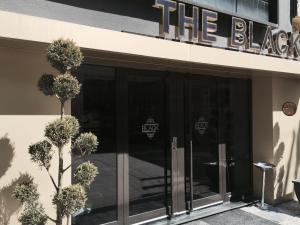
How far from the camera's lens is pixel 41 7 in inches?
205

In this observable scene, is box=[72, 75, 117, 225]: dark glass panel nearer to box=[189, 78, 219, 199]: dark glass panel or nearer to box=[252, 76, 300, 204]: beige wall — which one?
box=[189, 78, 219, 199]: dark glass panel

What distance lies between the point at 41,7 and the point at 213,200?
5.01 m

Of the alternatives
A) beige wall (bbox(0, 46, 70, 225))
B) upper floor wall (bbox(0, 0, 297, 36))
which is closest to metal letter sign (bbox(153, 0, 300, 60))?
upper floor wall (bbox(0, 0, 297, 36))

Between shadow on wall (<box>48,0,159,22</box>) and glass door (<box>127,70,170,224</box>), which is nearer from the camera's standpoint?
shadow on wall (<box>48,0,159,22</box>)

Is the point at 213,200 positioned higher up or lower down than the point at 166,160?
lower down

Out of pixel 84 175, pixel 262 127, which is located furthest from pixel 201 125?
pixel 84 175

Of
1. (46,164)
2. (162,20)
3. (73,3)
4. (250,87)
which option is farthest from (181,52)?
(250,87)

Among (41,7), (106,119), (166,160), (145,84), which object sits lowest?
(166,160)

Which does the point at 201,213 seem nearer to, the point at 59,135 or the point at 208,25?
the point at 208,25

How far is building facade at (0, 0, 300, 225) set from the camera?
4.85m

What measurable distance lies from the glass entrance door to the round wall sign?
5.66ft

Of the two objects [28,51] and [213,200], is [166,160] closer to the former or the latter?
[213,200]

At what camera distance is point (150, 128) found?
695 centimetres

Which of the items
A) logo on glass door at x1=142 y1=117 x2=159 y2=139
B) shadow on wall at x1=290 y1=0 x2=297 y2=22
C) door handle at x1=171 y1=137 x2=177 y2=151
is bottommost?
door handle at x1=171 y1=137 x2=177 y2=151
